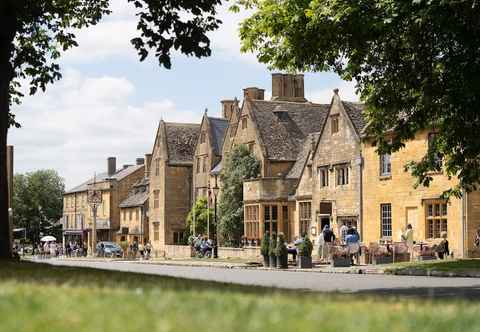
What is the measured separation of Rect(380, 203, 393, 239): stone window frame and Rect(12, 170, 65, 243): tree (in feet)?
309

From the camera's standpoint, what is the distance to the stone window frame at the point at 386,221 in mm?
48156

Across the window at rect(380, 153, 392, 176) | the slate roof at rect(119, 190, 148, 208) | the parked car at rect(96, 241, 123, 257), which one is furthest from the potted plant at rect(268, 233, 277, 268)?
the slate roof at rect(119, 190, 148, 208)

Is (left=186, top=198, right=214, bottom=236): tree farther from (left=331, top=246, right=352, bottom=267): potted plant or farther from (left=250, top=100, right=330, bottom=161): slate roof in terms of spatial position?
(left=331, top=246, right=352, bottom=267): potted plant

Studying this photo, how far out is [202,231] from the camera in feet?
256

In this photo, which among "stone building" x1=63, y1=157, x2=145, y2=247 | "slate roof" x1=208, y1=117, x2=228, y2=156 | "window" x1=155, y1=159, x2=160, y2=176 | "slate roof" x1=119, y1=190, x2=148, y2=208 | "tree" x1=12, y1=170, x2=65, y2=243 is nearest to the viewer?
"slate roof" x1=208, y1=117, x2=228, y2=156

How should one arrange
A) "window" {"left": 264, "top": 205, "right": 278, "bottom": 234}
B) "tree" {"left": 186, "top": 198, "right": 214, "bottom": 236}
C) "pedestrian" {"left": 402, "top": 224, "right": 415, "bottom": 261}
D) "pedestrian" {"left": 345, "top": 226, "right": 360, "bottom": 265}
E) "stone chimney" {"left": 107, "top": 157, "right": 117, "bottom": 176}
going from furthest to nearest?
"stone chimney" {"left": 107, "top": 157, "right": 117, "bottom": 176} → "tree" {"left": 186, "top": 198, "right": 214, "bottom": 236} → "window" {"left": 264, "top": 205, "right": 278, "bottom": 234} → "pedestrian" {"left": 402, "top": 224, "right": 415, "bottom": 261} → "pedestrian" {"left": 345, "top": 226, "right": 360, "bottom": 265}

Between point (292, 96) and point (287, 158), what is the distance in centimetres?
1388

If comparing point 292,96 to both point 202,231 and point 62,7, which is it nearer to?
point 202,231

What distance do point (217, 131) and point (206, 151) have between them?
246cm

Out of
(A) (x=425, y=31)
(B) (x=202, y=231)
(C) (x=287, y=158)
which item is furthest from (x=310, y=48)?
(B) (x=202, y=231)

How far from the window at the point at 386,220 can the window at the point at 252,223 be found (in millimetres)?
16370

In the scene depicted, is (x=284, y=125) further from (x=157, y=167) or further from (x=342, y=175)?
(x=157, y=167)

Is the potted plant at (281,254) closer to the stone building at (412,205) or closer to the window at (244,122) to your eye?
the stone building at (412,205)

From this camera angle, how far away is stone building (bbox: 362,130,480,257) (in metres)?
42.0
